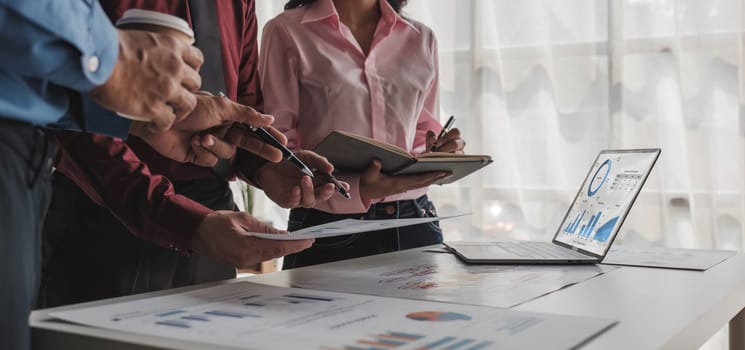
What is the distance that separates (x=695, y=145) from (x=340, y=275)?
6.34 ft

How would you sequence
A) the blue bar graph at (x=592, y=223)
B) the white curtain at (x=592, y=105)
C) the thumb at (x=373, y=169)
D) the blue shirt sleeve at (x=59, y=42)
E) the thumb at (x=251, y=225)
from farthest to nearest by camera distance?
the white curtain at (x=592, y=105) → the thumb at (x=373, y=169) → the blue bar graph at (x=592, y=223) → the thumb at (x=251, y=225) → the blue shirt sleeve at (x=59, y=42)

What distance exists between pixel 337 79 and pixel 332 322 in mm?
1163

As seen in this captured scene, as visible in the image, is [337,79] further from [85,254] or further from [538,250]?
[85,254]

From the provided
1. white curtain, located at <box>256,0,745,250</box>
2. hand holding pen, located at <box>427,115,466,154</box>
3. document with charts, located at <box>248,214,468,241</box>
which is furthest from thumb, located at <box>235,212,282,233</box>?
white curtain, located at <box>256,0,745,250</box>

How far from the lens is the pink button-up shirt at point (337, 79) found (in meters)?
1.79

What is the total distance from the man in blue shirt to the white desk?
6 cm

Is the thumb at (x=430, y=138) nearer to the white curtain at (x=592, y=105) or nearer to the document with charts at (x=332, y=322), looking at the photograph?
the document with charts at (x=332, y=322)

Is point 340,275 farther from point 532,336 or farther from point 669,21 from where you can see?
point 669,21

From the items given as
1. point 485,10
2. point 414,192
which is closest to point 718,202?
point 485,10

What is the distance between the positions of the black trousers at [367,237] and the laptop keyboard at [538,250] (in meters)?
0.24

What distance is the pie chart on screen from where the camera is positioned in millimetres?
727

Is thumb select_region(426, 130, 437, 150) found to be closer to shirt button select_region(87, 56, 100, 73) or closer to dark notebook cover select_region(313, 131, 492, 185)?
dark notebook cover select_region(313, 131, 492, 185)

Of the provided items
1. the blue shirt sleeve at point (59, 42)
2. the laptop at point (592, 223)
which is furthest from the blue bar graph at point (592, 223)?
the blue shirt sleeve at point (59, 42)

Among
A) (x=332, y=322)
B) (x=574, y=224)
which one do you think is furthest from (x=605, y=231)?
(x=332, y=322)
